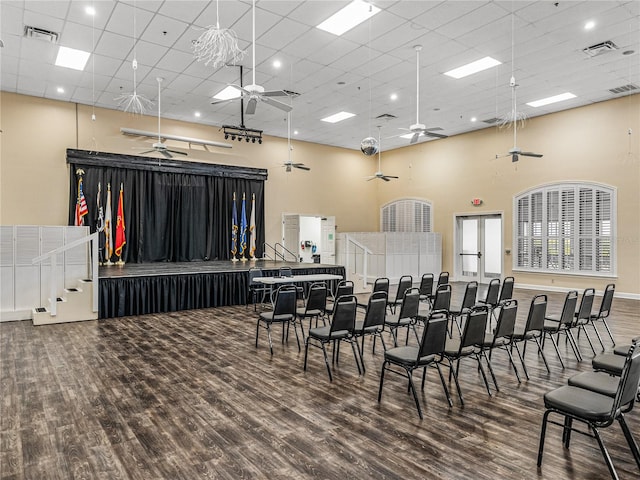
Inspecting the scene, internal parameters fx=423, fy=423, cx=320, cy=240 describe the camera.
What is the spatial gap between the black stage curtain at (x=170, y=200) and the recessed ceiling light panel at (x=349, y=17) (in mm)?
6966

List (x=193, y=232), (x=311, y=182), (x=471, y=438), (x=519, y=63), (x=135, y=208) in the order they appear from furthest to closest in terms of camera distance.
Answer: (x=311, y=182) < (x=193, y=232) < (x=135, y=208) < (x=519, y=63) < (x=471, y=438)

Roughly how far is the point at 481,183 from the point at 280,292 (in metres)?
10.0

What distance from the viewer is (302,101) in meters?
10.8

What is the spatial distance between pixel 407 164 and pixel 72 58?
36.3 feet

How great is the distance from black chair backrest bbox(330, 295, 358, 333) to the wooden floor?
0.54 meters

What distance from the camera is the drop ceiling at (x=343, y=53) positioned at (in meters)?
6.46

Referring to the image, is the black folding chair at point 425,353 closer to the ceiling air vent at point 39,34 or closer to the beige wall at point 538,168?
the ceiling air vent at point 39,34

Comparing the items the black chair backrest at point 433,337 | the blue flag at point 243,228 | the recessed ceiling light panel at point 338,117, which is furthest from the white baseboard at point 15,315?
the recessed ceiling light panel at point 338,117

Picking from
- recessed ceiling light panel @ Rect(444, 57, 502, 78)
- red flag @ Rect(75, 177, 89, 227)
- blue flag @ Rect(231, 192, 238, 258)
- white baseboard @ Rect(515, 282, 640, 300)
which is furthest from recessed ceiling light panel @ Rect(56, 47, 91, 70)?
white baseboard @ Rect(515, 282, 640, 300)

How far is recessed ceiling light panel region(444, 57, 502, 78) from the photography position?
27.2ft

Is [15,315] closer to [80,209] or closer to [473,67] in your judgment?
[80,209]

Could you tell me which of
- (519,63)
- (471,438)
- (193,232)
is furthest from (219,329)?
(519,63)

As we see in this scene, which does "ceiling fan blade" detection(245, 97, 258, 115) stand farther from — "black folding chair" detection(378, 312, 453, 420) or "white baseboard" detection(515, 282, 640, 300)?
"white baseboard" detection(515, 282, 640, 300)

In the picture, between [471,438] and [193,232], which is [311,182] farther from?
[471,438]
